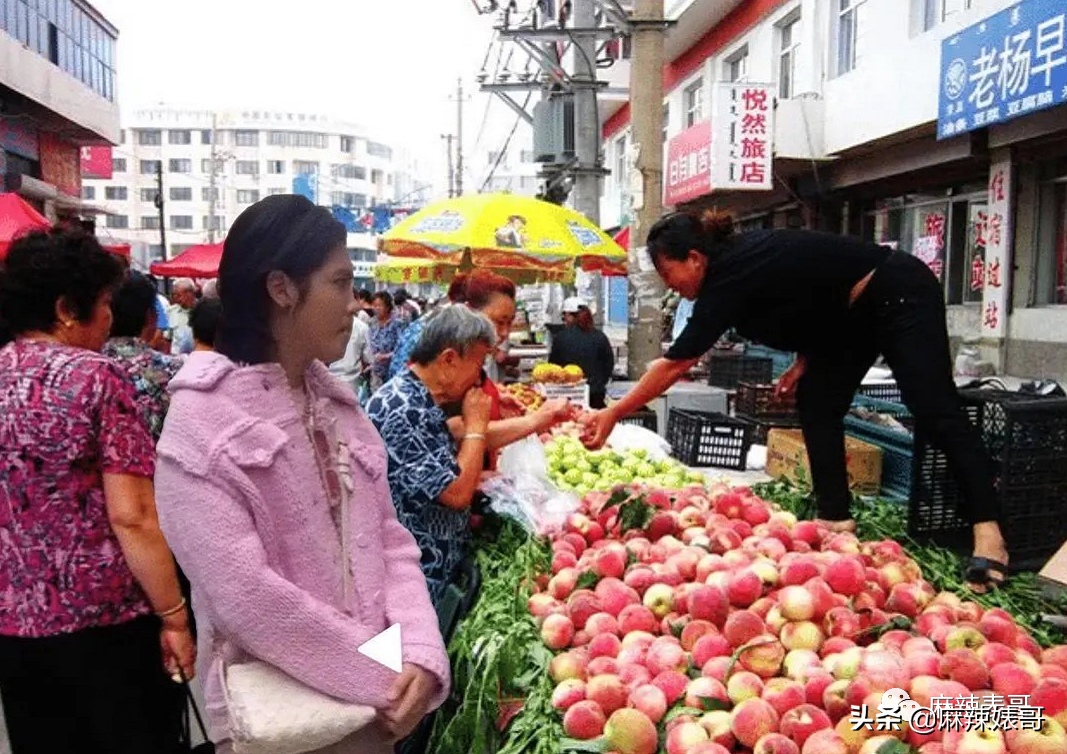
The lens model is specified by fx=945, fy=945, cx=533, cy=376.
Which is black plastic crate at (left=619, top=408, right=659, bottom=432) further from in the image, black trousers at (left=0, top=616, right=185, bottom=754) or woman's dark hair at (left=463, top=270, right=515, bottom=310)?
black trousers at (left=0, top=616, right=185, bottom=754)

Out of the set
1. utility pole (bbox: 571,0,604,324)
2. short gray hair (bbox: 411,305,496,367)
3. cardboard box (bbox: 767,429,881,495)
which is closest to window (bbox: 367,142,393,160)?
utility pole (bbox: 571,0,604,324)

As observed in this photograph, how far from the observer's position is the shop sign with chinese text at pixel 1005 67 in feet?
25.0

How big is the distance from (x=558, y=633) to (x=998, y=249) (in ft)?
31.6

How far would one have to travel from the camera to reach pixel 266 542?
5.38 ft

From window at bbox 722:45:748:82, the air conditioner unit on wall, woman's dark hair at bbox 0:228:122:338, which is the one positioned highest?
window at bbox 722:45:748:82

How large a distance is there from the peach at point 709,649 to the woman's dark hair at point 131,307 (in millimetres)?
2867

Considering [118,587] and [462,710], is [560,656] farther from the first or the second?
[118,587]

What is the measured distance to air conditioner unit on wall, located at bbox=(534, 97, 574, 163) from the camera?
1533cm

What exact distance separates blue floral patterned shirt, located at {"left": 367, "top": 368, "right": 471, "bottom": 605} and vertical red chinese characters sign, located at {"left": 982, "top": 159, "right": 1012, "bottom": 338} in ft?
30.5

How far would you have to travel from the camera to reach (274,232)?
5.30 feet

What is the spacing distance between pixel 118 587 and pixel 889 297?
262 cm

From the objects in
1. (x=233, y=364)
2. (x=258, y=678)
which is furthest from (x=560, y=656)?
(x=233, y=364)
